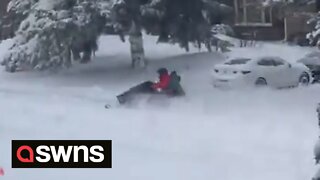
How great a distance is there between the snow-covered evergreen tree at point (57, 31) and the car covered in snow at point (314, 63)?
22.1 ft

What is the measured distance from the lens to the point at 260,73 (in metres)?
22.2

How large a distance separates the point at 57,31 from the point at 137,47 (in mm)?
3761

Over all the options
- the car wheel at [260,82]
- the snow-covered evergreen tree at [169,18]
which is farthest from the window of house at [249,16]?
the car wheel at [260,82]

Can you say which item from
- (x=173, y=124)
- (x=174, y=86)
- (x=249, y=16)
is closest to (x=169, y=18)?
(x=174, y=86)

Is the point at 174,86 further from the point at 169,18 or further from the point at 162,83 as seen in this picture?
the point at 169,18

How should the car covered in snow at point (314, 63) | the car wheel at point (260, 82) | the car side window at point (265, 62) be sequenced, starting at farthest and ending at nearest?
the car covered in snow at point (314, 63) < the car side window at point (265, 62) < the car wheel at point (260, 82)

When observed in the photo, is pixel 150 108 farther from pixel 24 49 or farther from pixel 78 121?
pixel 24 49

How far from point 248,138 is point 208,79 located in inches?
430

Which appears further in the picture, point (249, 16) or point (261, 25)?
point (249, 16)

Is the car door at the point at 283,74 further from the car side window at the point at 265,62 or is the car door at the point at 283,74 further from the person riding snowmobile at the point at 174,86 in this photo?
the person riding snowmobile at the point at 174,86

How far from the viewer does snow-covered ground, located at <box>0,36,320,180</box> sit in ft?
34.7

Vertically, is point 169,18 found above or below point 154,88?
above

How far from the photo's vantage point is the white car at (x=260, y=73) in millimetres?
21812

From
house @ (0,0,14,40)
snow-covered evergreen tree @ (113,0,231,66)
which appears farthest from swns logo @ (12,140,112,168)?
house @ (0,0,14,40)
